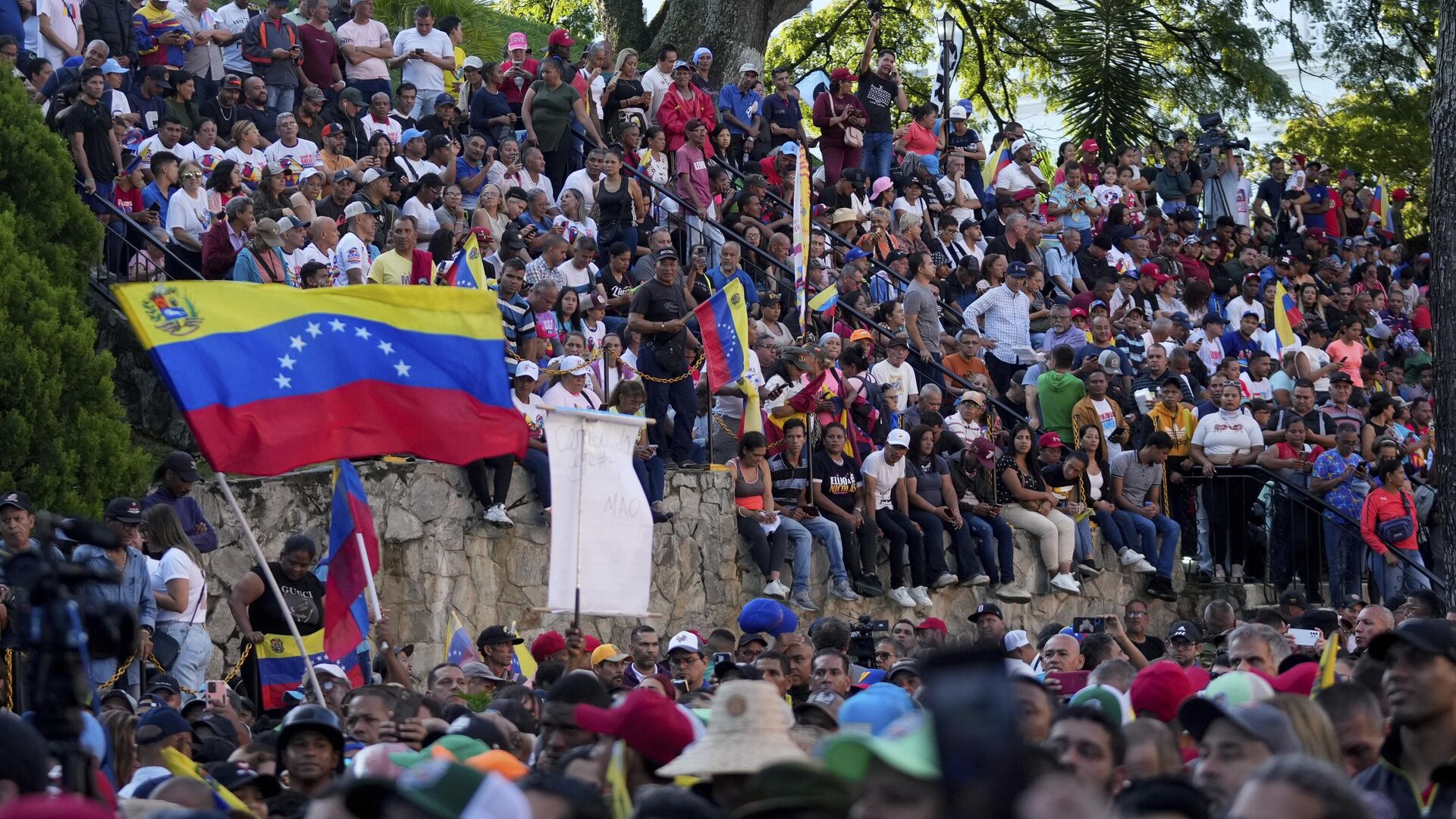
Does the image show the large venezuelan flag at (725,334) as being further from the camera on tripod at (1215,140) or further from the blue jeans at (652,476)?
the camera on tripod at (1215,140)

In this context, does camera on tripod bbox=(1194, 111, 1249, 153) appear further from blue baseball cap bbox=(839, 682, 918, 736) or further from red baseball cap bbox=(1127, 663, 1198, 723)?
blue baseball cap bbox=(839, 682, 918, 736)

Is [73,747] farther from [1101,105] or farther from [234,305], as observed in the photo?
[1101,105]

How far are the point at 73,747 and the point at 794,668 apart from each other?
600 centimetres

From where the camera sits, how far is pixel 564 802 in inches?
184

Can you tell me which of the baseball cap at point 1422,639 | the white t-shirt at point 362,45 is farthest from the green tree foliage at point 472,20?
the baseball cap at point 1422,639

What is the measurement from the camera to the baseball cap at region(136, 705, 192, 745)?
7.45m

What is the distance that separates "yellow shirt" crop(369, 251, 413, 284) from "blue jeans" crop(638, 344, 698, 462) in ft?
6.08

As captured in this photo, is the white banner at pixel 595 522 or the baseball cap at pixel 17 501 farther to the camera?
the baseball cap at pixel 17 501

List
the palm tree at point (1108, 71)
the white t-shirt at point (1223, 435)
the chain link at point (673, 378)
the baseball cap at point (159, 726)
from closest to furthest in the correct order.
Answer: the baseball cap at point (159, 726) → the chain link at point (673, 378) → the white t-shirt at point (1223, 435) → the palm tree at point (1108, 71)

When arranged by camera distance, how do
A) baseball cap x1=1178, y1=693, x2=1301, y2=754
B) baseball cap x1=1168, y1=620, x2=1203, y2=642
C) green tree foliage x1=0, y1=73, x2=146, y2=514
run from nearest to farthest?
baseball cap x1=1178, y1=693, x2=1301, y2=754 → green tree foliage x1=0, y1=73, x2=146, y2=514 → baseball cap x1=1168, y1=620, x2=1203, y2=642

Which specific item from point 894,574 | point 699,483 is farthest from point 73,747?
point 894,574

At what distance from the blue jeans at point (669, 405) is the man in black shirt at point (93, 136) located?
408cm

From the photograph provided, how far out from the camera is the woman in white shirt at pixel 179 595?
11023mm

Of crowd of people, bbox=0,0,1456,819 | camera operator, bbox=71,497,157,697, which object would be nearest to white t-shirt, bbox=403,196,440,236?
crowd of people, bbox=0,0,1456,819
